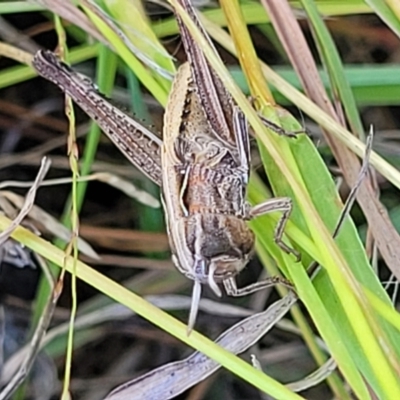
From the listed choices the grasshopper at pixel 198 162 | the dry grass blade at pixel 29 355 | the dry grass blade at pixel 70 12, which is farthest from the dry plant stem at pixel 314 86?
the dry grass blade at pixel 29 355

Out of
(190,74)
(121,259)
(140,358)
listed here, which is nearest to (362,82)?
(190,74)

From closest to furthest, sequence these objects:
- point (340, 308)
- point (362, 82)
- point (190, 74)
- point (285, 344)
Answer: point (340, 308), point (190, 74), point (362, 82), point (285, 344)

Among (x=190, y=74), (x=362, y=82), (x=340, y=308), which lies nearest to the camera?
(x=340, y=308)

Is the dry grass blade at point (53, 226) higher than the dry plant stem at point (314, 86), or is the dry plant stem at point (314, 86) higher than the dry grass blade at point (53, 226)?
the dry grass blade at point (53, 226)

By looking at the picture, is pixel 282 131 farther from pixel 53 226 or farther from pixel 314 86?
pixel 53 226

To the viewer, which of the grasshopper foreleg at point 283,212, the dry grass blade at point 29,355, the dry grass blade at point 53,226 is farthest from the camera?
the dry grass blade at point 53,226

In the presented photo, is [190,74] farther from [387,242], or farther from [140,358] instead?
[140,358]

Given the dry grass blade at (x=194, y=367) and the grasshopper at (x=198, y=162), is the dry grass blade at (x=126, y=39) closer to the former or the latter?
the grasshopper at (x=198, y=162)

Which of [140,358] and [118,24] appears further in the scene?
[140,358]
